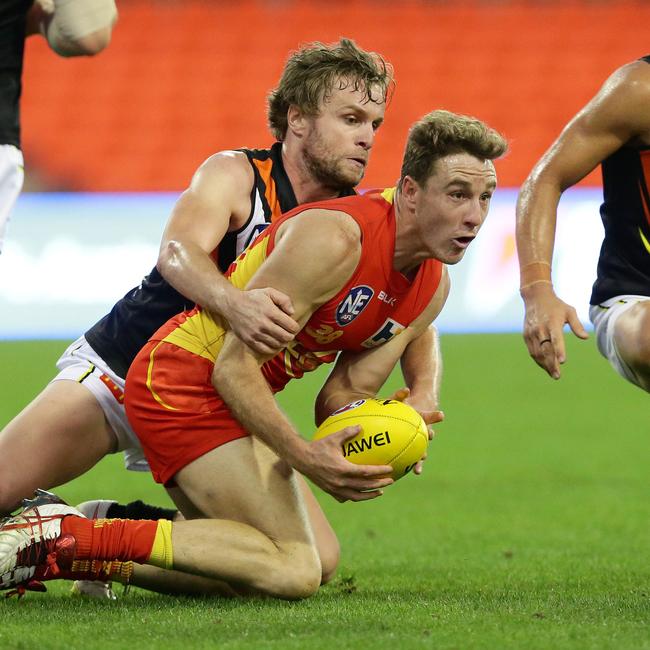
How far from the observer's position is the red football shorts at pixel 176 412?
14.2 feet

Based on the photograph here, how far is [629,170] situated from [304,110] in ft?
4.32

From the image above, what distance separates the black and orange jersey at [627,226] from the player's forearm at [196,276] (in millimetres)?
1438

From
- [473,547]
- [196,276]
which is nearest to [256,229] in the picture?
[196,276]

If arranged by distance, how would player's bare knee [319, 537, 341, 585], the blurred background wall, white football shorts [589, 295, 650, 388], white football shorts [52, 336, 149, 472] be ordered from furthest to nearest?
the blurred background wall
white football shorts [52, 336, 149, 472]
player's bare knee [319, 537, 341, 585]
white football shorts [589, 295, 650, 388]

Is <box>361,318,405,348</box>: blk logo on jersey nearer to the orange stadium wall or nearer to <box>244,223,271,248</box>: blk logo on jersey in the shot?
<box>244,223,271,248</box>: blk logo on jersey

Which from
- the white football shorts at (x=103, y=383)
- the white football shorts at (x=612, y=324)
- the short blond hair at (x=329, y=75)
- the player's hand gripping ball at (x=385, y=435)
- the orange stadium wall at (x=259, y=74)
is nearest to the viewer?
the player's hand gripping ball at (x=385, y=435)

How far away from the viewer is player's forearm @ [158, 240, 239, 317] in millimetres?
4180

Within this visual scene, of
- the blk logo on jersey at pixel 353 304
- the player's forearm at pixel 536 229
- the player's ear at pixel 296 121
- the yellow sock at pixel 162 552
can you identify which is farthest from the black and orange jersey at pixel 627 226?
the yellow sock at pixel 162 552

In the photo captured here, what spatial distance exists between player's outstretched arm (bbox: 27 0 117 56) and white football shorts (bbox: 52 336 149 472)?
1.20 meters

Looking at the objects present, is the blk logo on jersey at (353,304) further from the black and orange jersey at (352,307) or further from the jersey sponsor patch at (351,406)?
the jersey sponsor patch at (351,406)

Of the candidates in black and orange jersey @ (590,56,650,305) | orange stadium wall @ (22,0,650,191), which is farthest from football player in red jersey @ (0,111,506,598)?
orange stadium wall @ (22,0,650,191)

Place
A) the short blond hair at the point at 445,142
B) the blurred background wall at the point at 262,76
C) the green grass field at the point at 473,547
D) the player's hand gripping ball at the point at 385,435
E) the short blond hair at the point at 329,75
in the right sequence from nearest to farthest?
the green grass field at the point at 473,547, the player's hand gripping ball at the point at 385,435, the short blond hair at the point at 445,142, the short blond hair at the point at 329,75, the blurred background wall at the point at 262,76

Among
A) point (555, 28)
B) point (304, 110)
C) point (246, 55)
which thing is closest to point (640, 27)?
point (555, 28)

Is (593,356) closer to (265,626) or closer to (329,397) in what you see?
(329,397)
